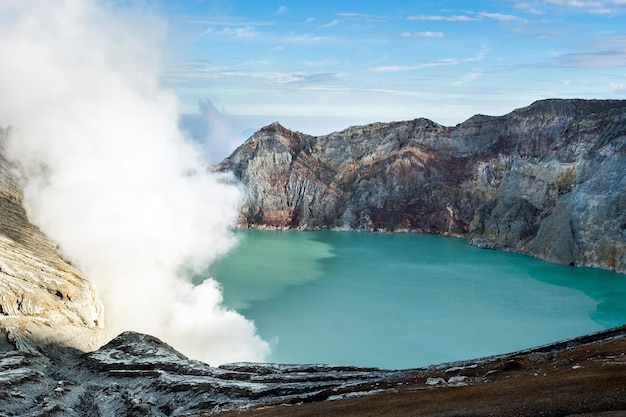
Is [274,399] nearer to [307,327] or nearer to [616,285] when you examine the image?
[307,327]

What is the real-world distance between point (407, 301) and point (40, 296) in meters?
40.3

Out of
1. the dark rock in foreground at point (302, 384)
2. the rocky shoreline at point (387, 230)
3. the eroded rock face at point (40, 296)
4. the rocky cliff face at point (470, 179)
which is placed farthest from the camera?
the rocky cliff face at point (470, 179)

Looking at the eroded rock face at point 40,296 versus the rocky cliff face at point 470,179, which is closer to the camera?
the eroded rock face at point 40,296

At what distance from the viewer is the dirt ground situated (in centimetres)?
1866

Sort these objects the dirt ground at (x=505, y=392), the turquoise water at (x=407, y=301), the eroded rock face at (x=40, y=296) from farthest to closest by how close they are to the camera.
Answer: the turquoise water at (x=407, y=301) < the eroded rock face at (x=40, y=296) < the dirt ground at (x=505, y=392)

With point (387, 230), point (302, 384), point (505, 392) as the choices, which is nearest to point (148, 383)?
point (302, 384)

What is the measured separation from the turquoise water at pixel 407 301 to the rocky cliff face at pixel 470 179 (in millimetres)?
6884

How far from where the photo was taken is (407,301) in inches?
2692

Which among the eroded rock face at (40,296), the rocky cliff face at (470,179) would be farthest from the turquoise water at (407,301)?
the eroded rock face at (40,296)

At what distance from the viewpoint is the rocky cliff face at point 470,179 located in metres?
89.9

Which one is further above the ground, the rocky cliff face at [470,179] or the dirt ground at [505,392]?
the rocky cliff face at [470,179]

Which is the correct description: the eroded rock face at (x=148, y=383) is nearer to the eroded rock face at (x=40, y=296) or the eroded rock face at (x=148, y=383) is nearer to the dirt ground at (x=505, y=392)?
the eroded rock face at (x=40, y=296)

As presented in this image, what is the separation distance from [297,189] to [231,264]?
51076mm

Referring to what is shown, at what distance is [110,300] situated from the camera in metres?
62.7
